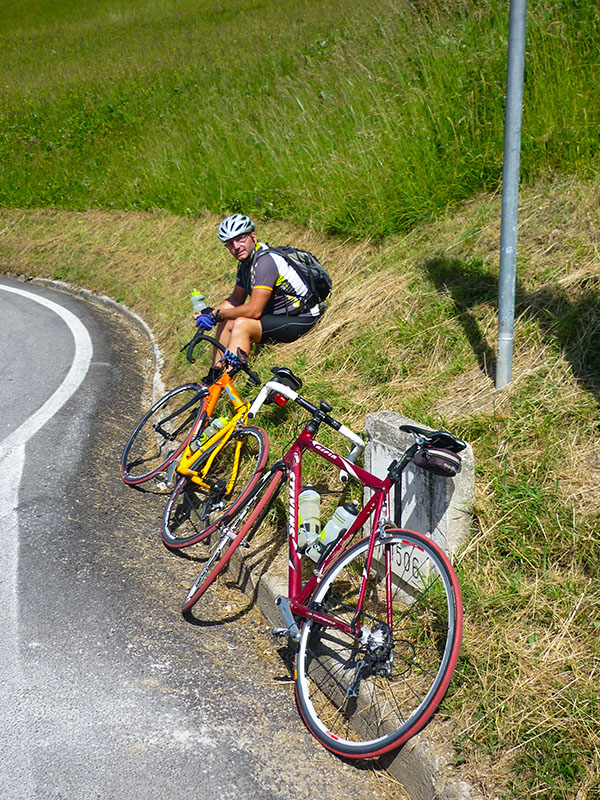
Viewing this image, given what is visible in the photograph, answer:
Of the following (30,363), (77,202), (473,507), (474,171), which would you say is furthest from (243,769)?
(77,202)

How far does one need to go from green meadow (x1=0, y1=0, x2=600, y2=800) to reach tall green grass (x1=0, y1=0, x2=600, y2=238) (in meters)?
0.04

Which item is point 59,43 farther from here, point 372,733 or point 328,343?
point 372,733

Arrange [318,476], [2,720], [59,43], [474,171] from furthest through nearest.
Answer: [59,43] → [474,171] → [318,476] → [2,720]

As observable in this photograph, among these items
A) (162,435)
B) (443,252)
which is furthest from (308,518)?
(443,252)

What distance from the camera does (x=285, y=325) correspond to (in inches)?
251

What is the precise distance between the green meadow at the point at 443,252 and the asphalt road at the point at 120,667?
826 mm

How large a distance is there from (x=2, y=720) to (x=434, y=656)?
6.47 feet

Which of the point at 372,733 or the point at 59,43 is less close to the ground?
the point at 59,43

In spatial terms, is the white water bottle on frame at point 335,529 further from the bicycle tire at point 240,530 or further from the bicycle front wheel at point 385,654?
the bicycle tire at point 240,530

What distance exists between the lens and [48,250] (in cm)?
1358

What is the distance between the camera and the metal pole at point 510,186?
3684 mm

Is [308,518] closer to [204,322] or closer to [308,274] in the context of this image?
[204,322]

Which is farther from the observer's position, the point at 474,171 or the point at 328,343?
the point at 474,171

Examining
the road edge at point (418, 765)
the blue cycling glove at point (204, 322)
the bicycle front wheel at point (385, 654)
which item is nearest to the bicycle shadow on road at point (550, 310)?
the bicycle front wheel at point (385, 654)
